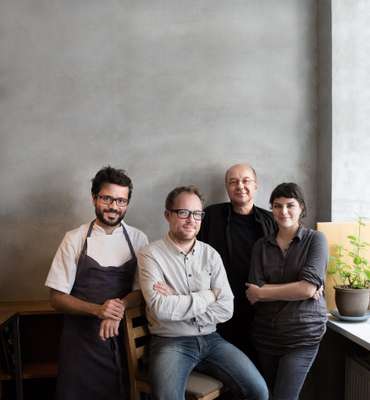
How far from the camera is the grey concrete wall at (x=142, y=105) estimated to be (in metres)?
3.22

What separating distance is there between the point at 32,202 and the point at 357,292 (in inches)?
81.5

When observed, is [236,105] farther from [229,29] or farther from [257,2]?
[257,2]

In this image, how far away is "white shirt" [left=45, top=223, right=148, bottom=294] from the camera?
8.61 feet

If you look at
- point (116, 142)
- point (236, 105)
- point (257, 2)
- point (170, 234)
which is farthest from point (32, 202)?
point (257, 2)

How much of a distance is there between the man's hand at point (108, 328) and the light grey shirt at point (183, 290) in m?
0.18

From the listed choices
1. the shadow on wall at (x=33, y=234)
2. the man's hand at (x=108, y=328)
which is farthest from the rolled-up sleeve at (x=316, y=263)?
the shadow on wall at (x=33, y=234)

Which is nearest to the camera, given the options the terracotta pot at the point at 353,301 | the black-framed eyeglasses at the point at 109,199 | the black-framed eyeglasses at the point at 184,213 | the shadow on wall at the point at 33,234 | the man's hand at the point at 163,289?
the man's hand at the point at 163,289

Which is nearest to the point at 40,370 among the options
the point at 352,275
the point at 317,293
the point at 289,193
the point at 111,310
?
the point at 111,310

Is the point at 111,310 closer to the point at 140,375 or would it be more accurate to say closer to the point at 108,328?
the point at 108,328

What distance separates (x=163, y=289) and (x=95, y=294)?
16.4 inches

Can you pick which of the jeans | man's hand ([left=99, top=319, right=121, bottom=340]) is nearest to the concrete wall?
the jeans

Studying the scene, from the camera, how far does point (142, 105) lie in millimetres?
3283

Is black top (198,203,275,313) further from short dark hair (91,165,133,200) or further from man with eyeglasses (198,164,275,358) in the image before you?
short dark hair (91,165,133,200)

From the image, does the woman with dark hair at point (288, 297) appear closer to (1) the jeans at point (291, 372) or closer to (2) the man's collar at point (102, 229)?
(1) the jeans at point (291, 372)
